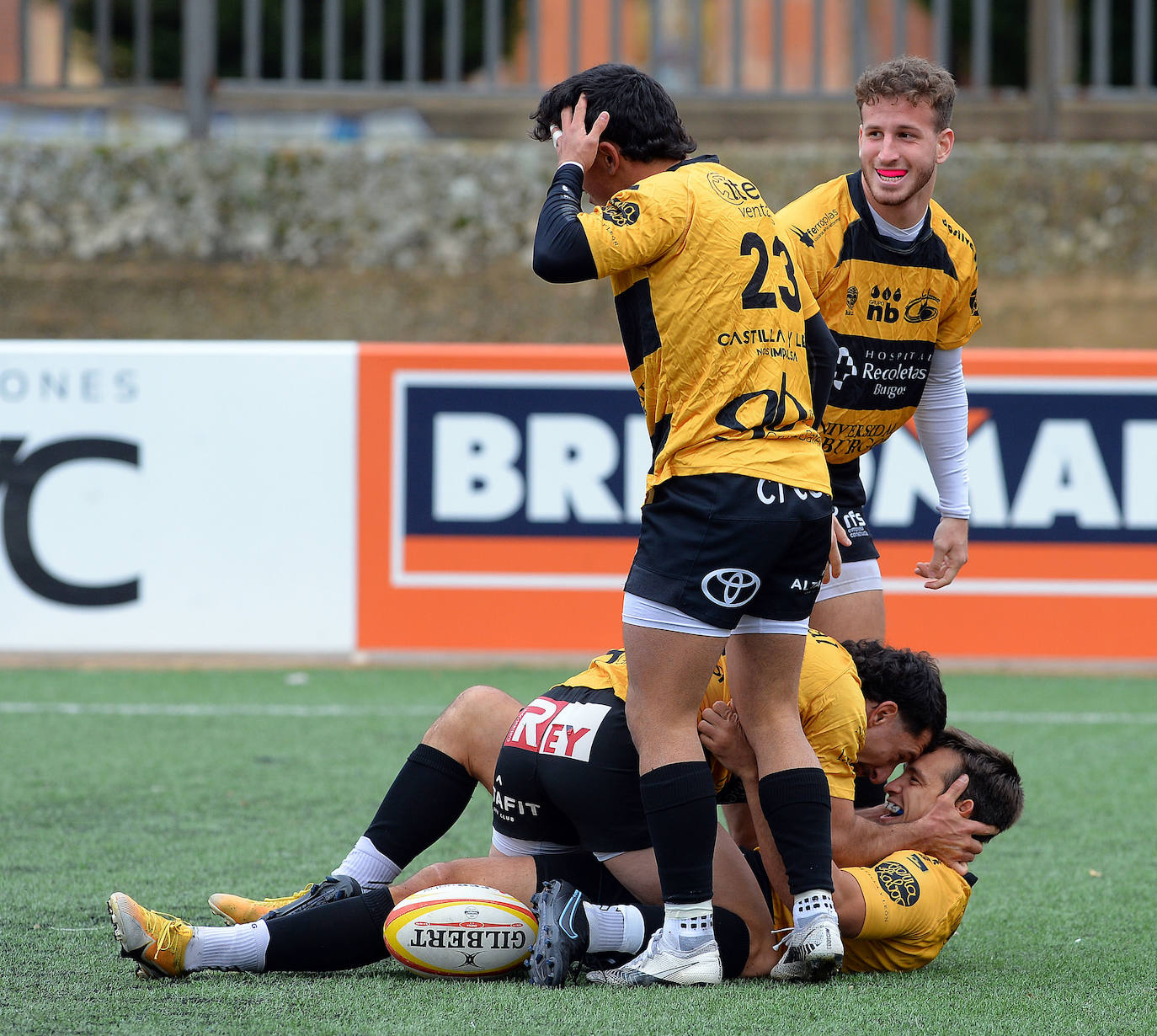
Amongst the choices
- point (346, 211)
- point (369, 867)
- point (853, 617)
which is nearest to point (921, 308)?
point (853, 617)

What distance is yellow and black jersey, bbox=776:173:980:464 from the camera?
383 cm

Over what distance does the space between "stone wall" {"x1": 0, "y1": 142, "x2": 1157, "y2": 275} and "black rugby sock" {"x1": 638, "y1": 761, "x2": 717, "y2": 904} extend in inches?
274

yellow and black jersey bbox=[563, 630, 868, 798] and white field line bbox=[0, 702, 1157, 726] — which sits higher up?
yellow and black jersey bbox=[563, 630, 868, 798]

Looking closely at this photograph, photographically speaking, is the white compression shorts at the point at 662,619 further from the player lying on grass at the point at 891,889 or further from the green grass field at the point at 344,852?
the green grass field at the point at 344,852

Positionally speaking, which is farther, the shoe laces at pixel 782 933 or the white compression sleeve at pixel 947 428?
the white compression sleeve at pixel 947 428

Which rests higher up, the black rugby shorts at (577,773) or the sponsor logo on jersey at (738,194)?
the sponsor logo on jersey at (738,194)

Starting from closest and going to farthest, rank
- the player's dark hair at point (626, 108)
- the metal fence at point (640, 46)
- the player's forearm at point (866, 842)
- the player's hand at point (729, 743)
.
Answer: the player's dark hair at point (626, 108) < the player's hand at point (729, 743) < the player's forearm at point (866, 842) < the metal fence at point (640, 46)

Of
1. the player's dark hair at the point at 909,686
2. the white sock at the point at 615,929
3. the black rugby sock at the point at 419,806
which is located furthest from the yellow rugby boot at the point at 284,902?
the player's dark hair at the point at 909,686

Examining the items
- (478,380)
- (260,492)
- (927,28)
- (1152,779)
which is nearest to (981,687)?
(1152,779)

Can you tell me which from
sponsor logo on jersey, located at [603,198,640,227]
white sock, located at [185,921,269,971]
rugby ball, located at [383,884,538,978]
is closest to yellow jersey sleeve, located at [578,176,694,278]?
sponsor logo on jersey, located at [603,198,640,227]

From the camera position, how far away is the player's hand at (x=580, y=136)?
311 cm

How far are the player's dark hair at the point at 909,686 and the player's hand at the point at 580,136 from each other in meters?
1.20

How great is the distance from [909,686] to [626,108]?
1.32 meters

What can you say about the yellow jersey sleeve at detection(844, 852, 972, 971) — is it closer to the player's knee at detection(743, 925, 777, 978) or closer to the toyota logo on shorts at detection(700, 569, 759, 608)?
the player's knee at detection(743, 925, 777, 978)
